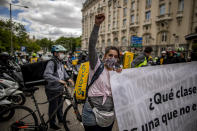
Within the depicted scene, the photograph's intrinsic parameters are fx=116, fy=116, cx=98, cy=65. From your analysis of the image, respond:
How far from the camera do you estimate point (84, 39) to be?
63.2 metres

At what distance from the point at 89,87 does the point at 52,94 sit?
66.3 inches

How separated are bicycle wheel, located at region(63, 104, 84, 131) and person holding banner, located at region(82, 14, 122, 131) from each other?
102 centimetres

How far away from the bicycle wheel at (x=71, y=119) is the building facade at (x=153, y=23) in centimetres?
1452

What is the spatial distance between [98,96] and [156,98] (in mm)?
904

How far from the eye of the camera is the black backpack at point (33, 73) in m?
2.45

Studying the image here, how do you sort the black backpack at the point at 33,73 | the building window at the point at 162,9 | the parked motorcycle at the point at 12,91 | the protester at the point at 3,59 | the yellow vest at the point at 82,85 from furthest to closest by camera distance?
1. the building window at the point at 162,9
2. the protester at the point at 3,59
3. the parked motorcycle at the point at 12,91
4. the black backpack at the point at 33,73
5. the yellow vest at the point at 82,85

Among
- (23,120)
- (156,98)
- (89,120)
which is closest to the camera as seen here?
(89,120)

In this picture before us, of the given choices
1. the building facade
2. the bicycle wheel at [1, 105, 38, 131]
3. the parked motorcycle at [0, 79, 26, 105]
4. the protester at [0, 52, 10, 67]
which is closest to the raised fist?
the bicycle wheel at [1, 105, 38, 131]

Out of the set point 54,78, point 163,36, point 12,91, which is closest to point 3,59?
point 12,91

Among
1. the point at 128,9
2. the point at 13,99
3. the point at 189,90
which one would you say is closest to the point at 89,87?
the point at 189,90

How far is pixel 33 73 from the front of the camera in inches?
99.5

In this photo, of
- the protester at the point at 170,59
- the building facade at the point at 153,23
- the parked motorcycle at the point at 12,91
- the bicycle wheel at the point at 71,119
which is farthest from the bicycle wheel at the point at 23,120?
the building facade at the point at 153,23

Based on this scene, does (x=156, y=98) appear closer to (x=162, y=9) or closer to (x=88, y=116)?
(x=88, y=116)

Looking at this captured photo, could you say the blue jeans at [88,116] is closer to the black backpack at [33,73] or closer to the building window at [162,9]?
the black backpack at [33,73]
